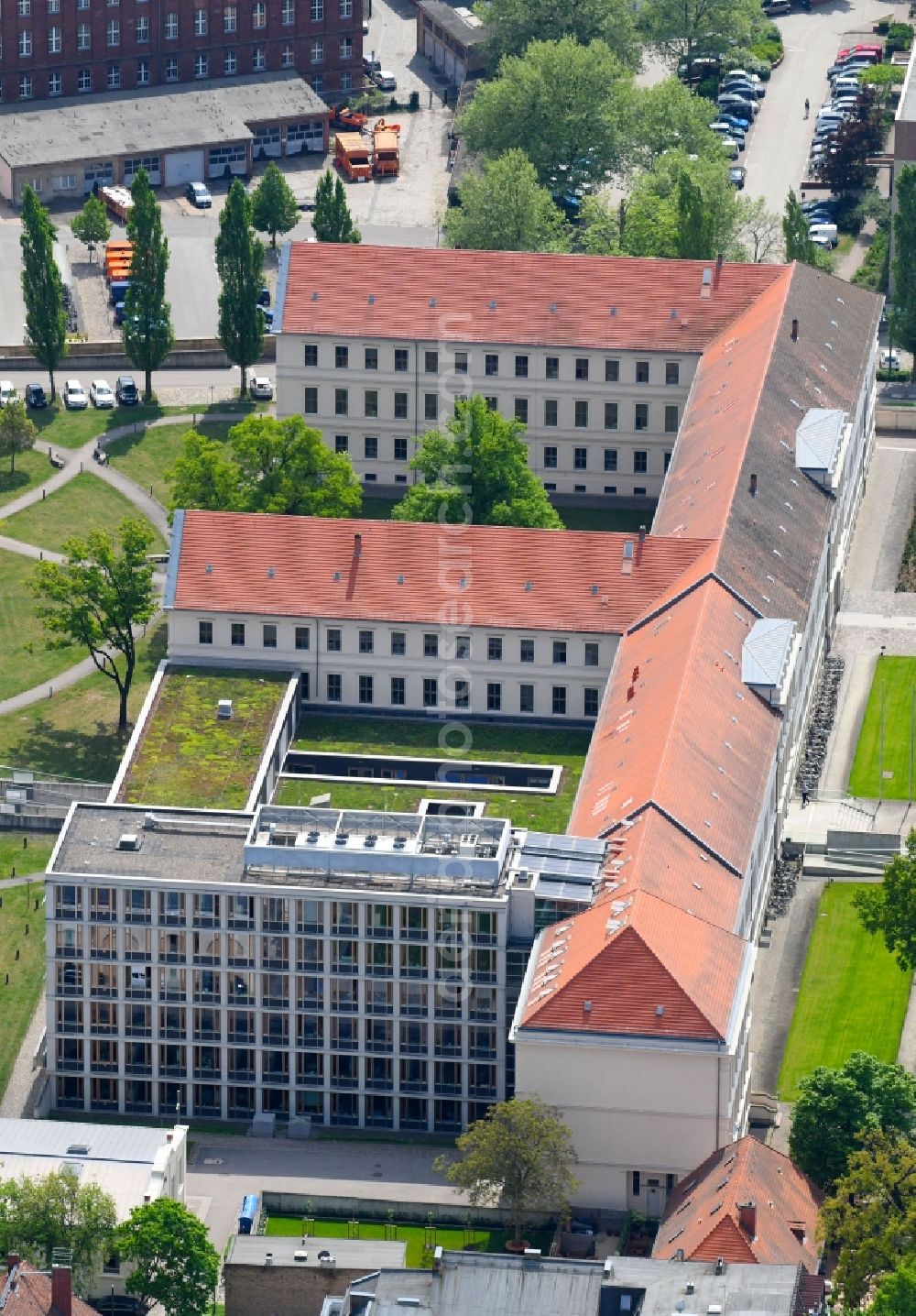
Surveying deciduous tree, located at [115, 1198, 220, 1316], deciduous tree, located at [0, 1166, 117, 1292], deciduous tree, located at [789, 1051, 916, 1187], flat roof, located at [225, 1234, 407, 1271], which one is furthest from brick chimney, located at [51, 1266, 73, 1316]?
deciduous tree, located at [789, 1051, 916, 1187]

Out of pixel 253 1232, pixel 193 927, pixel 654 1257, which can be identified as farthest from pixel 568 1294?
pixel 193 927

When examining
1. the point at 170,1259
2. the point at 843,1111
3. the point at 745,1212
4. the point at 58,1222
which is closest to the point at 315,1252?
the point at 170,1259

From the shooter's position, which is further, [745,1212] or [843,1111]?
[843,1111]

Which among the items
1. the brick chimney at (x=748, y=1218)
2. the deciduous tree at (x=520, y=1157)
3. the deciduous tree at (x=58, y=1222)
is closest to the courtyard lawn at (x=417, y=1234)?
the deciduous tree at (x=520, y=1157)

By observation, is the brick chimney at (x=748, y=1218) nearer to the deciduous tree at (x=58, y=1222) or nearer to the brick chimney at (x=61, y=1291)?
the deciduous tree at (x=58, y=1222)

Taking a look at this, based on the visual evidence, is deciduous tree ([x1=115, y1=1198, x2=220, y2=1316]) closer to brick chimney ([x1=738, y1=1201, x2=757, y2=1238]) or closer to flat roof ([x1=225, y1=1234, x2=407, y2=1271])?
flat roof ([x1=225, y1=1234, x2=407, y2=1271])

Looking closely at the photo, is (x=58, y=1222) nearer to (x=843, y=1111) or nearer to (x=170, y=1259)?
(x=170, y=1259)

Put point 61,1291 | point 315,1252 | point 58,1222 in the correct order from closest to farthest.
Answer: point 61,1291 < point 58,1222 < point 315,1252
